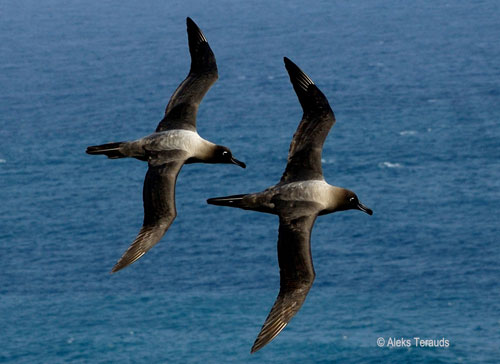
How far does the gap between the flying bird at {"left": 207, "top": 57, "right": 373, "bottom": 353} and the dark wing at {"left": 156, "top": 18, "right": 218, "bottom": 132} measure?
5.41 m

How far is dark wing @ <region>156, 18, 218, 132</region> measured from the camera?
48.3 meters

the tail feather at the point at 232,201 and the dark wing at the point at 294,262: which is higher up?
the tail feather at the point at 232,201

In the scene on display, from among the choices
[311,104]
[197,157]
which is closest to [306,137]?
[311,104]

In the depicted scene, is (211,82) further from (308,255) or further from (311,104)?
(308,255)

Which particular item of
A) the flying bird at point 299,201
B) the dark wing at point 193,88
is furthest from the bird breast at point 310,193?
the dark wing at point 193,88

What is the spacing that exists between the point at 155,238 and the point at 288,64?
9.40 metres

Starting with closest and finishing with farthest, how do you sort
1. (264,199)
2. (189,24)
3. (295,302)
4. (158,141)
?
(295,302), (264,199), (158,141), (189,24)

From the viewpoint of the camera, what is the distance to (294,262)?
42031 millimetres

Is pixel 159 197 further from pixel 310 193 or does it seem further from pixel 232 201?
pixel 310 193

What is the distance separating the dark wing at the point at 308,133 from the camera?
44.9 meters

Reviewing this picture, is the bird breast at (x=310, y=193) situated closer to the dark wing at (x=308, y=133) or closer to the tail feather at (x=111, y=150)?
the dark wing at (x=308, y=133)

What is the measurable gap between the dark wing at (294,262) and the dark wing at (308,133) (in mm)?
2779

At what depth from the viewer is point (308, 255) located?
42062 mm

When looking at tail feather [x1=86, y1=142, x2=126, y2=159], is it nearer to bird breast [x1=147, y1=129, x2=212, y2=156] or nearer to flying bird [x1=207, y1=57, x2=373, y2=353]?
bird breast [x1=147, y1=129, x2=212, y2=156]
